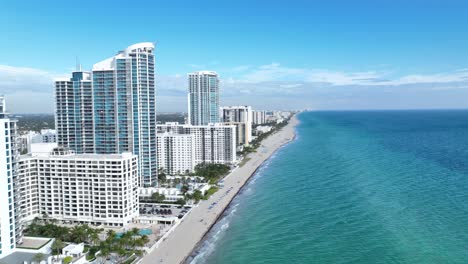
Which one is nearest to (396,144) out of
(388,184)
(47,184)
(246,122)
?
(246,122)

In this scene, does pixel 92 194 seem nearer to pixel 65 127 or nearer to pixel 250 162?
pixel 65 127

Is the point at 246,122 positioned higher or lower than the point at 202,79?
lower

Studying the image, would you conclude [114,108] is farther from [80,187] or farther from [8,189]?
[8,189]

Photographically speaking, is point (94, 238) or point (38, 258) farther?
point (94, 238)

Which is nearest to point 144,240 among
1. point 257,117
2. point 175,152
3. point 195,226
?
point 195,226

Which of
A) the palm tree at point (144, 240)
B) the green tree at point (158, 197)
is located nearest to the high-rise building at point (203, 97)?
the green tree at point (158, 197)

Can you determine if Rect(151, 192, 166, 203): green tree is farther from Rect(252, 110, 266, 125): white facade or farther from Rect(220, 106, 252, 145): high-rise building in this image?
Rect(252, 110, 266, 125): white facade
